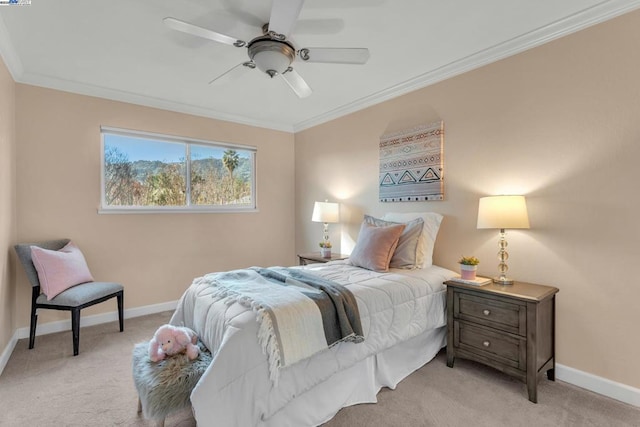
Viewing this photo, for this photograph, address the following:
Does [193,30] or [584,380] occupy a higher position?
[193,30]

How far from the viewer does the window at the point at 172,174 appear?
3.56 meters

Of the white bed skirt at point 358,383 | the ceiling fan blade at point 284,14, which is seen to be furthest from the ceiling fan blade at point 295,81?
the white bed skirt at point 358,383

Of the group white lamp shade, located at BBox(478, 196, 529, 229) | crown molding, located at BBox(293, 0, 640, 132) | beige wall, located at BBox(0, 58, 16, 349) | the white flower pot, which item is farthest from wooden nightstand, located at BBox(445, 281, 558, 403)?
beige wall, located at BBox(0, 58, 16, 349)

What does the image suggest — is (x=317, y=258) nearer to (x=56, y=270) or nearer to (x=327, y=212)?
(x=327, y=212)

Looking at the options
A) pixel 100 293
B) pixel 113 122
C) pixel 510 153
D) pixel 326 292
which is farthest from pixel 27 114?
pixel 510 153

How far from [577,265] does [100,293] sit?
3.94 m

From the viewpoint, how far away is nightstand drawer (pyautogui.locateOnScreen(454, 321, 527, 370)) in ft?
6.83

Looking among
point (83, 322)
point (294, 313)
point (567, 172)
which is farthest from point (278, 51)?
point (83, 322)

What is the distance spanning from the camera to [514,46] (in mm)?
2465

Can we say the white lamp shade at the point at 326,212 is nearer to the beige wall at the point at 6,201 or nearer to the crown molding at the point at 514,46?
the crown molding at the point at 514,46

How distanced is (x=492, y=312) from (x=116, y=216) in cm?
387

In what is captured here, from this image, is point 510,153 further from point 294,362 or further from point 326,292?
point 294,362

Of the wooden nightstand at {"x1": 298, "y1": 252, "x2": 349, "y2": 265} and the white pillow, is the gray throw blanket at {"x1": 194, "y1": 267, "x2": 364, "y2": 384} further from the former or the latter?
the wooden nightstand at {"x1": 298, "y1": 252, "x2": 349, "y2": 265}

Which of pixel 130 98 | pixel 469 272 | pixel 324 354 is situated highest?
pixel 130 98
